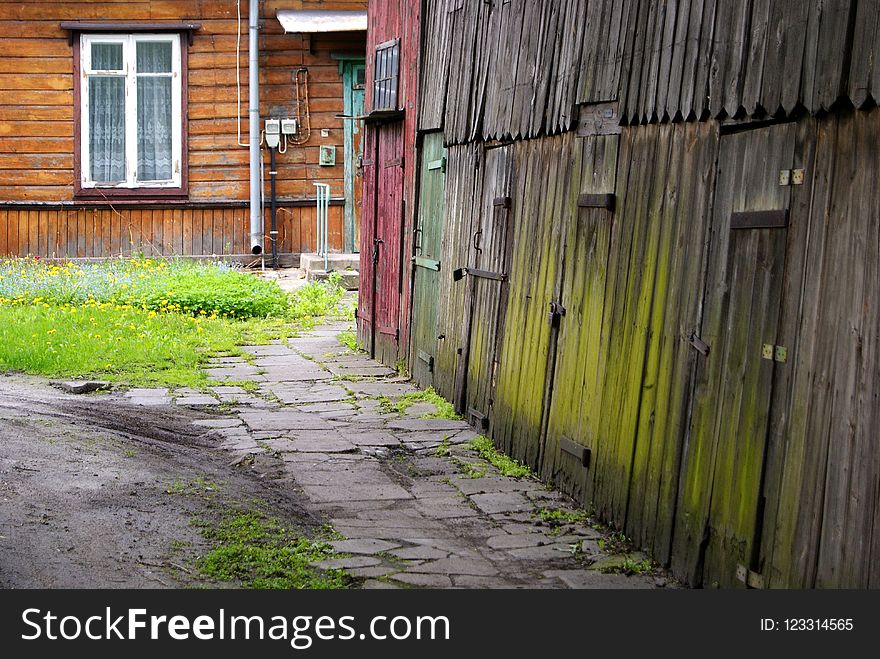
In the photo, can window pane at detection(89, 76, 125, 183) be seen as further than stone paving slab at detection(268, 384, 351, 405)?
Yes

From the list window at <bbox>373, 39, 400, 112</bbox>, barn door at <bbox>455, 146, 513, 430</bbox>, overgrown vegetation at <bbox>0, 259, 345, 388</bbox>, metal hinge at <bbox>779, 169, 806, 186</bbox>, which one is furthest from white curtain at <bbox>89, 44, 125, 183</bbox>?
metal hinge at <bbox>779, 169, 806, 186</bbox>

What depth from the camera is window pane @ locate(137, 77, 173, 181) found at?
61.2 feet

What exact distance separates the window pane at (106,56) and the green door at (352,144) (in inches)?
141

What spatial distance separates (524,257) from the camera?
26.3ft

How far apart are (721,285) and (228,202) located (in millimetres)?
14492

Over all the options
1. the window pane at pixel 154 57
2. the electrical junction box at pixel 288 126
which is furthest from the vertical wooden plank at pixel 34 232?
the electrical junction box at pixel 288 126

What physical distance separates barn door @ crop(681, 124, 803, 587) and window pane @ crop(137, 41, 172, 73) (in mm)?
14983

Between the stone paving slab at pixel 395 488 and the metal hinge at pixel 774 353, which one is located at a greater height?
the metal hinge at pixel 774 353

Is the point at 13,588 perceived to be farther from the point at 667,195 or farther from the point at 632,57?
the point at 632,57

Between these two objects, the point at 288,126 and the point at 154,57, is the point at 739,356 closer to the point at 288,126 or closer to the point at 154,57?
the point at 288,126

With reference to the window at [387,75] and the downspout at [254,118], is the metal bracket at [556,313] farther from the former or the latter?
the downspout at [254,118]

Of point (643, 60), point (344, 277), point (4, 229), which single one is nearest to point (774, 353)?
point (643, 60)

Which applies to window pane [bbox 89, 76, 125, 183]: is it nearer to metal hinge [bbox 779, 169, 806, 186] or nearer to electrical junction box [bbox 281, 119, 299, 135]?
electrical junction box [bbox 281, 119, 299, 135]

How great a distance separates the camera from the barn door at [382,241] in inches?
462
